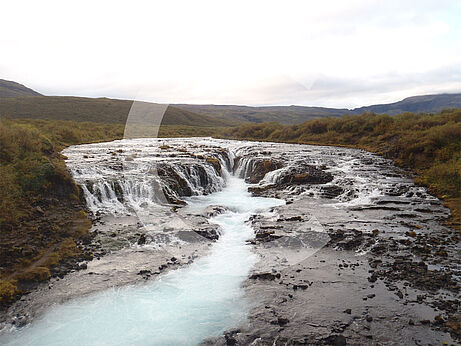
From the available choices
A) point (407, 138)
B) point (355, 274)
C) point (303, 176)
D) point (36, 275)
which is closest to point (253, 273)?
point (355, 274)

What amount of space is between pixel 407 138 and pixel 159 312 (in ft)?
95.6

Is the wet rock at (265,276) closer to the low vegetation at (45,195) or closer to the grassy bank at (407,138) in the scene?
the low vegetation at (45,195)

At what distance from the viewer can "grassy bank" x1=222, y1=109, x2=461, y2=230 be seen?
18.8 m

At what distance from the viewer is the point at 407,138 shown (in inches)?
1157

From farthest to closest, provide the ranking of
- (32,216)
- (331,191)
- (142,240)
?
1. (331,191)
2. (32,216)
3. (142,240)

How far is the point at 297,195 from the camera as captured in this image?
19062 millimetres

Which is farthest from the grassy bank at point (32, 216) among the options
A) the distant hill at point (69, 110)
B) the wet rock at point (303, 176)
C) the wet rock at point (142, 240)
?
the distant hill at point (69, 110)

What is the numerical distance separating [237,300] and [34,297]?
17.7 feet

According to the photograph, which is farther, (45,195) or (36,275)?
(45,195)

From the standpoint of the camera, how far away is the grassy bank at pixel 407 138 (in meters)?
18.8

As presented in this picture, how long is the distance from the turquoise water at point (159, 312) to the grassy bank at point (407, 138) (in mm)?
10125

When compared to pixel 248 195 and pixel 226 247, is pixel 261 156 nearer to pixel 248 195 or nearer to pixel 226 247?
pixel 248 195

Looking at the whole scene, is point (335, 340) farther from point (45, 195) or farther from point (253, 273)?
point (45, 195)

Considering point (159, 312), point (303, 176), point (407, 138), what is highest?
point (407, 138)
